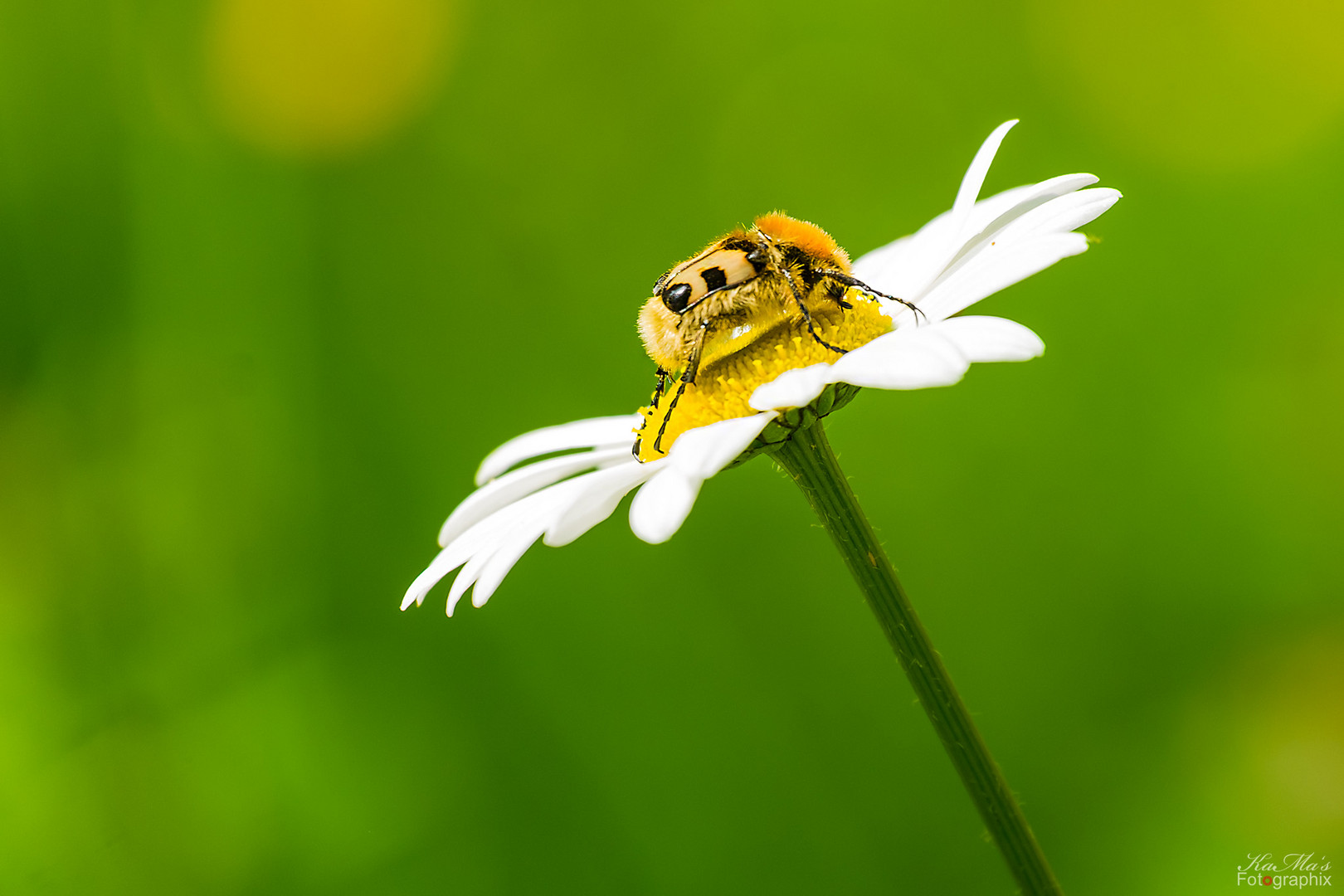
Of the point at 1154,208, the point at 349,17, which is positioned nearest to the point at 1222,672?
the point at 1154,208

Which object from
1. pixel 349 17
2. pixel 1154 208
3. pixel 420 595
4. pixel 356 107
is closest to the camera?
pixel 420 595

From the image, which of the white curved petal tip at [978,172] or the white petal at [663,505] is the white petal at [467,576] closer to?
the white petal at [663,505]

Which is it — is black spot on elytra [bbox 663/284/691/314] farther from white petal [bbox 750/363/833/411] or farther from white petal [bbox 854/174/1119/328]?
white petal [bbox 854/174/1119/328]

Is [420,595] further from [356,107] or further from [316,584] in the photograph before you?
[356,107]

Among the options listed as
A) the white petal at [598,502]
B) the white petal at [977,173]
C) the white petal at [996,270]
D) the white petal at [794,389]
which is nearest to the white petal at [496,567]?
the white petal at [598,502]
